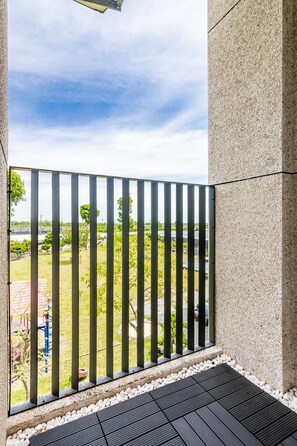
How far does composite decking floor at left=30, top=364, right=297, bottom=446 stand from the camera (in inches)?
49.4

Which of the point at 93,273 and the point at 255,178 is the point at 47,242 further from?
the point at 255,178

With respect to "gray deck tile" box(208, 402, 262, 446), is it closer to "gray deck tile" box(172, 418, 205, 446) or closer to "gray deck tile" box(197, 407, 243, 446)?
"gray deck tile" box(197, 407, 243, 446)

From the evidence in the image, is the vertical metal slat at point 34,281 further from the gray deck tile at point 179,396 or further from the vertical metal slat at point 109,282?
the gray deck tile at point 179,396

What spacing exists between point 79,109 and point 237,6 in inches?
567

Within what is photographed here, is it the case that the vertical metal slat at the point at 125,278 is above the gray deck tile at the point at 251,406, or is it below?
above

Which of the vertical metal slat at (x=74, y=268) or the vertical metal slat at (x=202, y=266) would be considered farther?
the vertical metal slat at (x=202, y=266)

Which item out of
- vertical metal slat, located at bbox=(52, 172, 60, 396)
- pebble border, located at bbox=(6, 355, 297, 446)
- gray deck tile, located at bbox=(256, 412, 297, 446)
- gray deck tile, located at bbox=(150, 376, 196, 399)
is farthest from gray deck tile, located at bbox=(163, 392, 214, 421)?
vertical metal slat, located at bbox=(52, 172, 60, 396)

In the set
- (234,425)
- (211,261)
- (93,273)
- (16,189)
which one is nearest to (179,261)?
(211,261)

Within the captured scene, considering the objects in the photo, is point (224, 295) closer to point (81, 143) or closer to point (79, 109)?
point (81, 143)

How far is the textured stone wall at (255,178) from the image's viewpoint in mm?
1623

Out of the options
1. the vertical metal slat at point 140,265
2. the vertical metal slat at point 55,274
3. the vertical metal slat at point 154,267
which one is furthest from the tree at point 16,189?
the vertical metal slat at point 154,267

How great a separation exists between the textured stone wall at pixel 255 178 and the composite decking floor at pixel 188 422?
1.08 ft

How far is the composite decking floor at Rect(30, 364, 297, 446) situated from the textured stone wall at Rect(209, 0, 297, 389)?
33 cm

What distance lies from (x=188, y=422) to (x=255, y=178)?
1.81 metres
